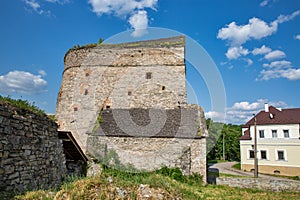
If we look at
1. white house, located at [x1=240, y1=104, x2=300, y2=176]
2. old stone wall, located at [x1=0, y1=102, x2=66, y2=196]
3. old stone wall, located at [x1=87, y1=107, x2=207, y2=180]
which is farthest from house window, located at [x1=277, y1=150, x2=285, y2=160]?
old stone wall, located at [x1=0, y1=102, x2=66, y2=196]

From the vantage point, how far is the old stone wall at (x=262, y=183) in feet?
46.8

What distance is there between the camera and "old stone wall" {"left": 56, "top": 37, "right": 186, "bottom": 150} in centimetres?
2127

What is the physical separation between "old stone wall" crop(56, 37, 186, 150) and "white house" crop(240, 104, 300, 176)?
449 inches

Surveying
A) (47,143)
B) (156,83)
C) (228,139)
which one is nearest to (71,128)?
(156,83)

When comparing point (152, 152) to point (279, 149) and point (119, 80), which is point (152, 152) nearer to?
point (119, 80)

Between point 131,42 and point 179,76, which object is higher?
point 131,42

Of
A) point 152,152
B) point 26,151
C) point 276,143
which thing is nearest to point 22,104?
point 26,151

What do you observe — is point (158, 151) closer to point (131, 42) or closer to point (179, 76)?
point (179, 76)

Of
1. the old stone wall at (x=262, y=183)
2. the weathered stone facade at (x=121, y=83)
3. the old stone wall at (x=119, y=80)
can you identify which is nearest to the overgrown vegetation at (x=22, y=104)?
the weathered stone facade at (x=121, y=83)

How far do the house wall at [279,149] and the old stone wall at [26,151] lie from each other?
23.9 metres

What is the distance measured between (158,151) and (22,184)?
9528mm

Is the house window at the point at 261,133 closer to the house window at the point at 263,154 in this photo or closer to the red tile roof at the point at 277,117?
the red tile roof at the point at 277,117

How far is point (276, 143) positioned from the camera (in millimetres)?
23203

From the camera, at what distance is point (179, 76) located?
21406 millimetres
